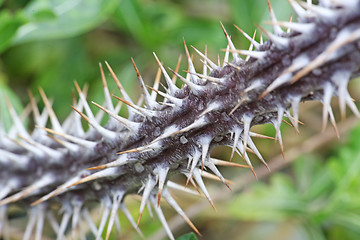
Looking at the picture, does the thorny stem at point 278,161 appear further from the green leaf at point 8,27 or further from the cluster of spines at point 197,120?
the green leaf at point 8,27

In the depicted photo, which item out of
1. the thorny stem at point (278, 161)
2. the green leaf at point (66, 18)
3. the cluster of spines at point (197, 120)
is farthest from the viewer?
the thorny stem at point (278, 161)

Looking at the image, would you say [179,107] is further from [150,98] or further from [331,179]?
[331,179]

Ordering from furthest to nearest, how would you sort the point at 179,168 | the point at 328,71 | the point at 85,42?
the point at 85,42
the point at 179,168
the point at 328,71

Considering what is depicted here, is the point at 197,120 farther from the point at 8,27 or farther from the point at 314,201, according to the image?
the point at 314,201

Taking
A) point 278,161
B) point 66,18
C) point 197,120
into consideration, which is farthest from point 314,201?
point 66,18

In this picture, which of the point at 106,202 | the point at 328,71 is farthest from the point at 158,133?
the point at 328,71

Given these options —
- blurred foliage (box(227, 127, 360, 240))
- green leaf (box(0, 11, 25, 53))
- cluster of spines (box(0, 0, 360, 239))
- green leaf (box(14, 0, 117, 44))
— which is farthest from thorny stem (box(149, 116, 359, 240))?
green leaf (box(0, 11, 25, 53))

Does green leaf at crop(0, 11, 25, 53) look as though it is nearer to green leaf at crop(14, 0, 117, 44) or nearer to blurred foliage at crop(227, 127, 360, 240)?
green leaf at crop(14, 0, 117, 44)

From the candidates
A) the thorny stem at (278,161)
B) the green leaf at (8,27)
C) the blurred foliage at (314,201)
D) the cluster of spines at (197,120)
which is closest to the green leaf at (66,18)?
the green leaf at (8,27)
